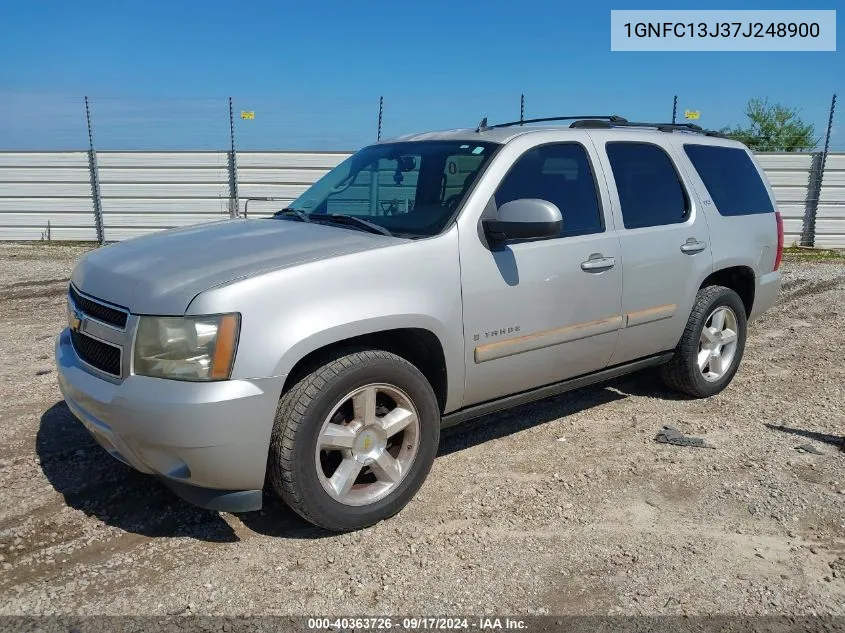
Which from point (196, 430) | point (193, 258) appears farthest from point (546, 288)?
point (196, 430)

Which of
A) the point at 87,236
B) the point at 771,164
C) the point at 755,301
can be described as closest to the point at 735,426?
the point at 755,301

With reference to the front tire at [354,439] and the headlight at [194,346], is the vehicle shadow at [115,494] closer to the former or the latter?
the front tire at [354,439]

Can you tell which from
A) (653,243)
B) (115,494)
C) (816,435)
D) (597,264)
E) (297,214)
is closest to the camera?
(115,494)

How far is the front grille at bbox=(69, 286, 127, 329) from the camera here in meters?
2.88

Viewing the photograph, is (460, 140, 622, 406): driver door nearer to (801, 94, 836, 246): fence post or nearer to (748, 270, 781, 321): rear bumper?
(748, 270, 781, 321): rear bumper

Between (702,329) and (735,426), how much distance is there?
0.69 metres

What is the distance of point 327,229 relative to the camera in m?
3.53

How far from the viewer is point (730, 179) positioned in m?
5.03

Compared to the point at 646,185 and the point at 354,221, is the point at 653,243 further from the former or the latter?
the point at 354,221

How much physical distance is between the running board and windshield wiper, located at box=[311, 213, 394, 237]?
3.26ft

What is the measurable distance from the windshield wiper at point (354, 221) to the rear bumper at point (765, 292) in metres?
3.22

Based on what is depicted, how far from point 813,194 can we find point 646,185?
1196 cm

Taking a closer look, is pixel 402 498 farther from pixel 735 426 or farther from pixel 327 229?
pixel 735 426

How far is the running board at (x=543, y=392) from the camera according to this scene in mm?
3594
